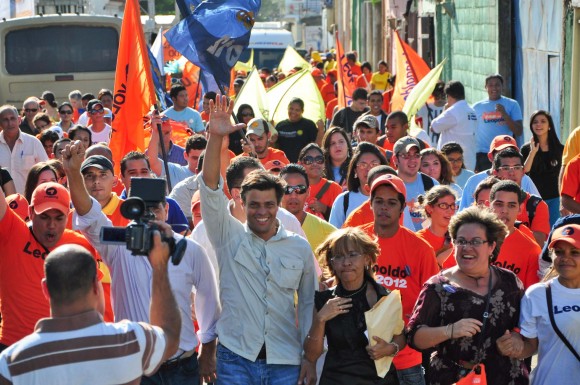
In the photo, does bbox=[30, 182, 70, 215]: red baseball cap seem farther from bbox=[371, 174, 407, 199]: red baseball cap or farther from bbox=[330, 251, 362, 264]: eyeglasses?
bbox=[371, 174, 407, 199]: red baseball cap

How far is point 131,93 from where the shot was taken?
1141cm

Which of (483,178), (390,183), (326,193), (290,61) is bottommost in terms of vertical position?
(326,193)

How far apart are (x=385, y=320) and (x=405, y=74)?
36.3ft

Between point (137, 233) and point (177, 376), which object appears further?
point (177, 376)

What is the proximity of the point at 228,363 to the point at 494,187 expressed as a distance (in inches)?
93.7

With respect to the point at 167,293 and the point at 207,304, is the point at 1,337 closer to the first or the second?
the point at 207,304

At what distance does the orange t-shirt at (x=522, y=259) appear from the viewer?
7.22m

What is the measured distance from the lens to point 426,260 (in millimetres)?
7004

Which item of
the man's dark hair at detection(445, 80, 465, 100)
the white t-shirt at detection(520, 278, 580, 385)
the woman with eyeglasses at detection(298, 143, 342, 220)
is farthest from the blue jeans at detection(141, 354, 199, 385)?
the man's dark hair at detection(445, 80, 465, 100)

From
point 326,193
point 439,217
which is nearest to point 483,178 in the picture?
point 326,193

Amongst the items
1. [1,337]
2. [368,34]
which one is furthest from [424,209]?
[368,34]

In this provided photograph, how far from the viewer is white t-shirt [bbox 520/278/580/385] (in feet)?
19.9

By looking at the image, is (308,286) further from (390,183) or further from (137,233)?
(137,233)

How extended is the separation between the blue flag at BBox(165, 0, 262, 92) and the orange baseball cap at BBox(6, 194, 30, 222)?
3.41 m
